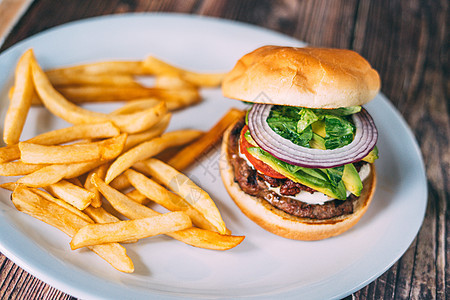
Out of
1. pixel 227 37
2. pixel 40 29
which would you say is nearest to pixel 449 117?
pixel 227 37

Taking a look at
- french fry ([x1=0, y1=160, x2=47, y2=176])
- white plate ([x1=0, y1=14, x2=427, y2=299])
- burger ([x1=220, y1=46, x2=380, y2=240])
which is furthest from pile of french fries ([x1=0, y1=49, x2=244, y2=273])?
burger ([x1=220, y1=46, x2=380, y2=240])

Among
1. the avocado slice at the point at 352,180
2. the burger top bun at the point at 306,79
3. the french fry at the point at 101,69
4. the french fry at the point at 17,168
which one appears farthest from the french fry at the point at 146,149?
the avocado slice at the point at 352,180

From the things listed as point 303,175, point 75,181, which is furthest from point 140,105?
point 303,175

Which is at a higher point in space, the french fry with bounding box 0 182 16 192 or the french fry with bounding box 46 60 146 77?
the french fry with bounding box 46 60 146 77

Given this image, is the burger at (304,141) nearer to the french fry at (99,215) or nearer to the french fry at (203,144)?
the french fry at (203,144)

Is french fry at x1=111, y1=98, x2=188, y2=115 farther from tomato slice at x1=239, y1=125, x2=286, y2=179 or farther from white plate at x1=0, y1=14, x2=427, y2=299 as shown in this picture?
tomato slice at x1=239, y1=125, x2=286, y2=179

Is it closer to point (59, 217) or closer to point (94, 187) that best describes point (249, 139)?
point (94, 187)
